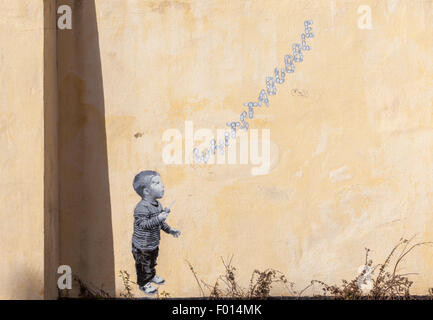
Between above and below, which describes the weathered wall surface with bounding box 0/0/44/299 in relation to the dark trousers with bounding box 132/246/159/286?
above

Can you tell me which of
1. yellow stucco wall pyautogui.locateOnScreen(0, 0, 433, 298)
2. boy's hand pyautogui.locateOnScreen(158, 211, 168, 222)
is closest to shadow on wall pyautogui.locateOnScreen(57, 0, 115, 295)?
yellow stucco wall pyautogui.locateOnScreen(0, 0, 433, 298)

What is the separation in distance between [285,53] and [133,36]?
128 cm

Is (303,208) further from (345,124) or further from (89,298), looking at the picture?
(89,298)

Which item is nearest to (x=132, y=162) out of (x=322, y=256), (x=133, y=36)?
(x=133, y=36)

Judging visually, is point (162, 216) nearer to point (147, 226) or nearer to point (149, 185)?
point (147, 226)

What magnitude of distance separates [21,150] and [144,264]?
4.50ft

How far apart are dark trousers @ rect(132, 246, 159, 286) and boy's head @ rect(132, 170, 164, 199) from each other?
454 mm

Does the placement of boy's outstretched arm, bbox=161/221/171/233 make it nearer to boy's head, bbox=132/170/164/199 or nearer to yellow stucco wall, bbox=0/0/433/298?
yellow stucco wall, bbox=0/0/433/298

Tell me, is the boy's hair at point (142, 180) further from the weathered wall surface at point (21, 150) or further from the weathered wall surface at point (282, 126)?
the weathered wall surface at point (21, 150)

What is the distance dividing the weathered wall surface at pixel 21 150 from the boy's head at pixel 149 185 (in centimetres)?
83

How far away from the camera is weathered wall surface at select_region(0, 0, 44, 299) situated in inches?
168

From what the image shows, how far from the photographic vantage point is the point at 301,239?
4.77 m

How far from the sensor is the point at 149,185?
15.8 ft

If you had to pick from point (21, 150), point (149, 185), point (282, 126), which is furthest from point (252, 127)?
point (21, 150)
